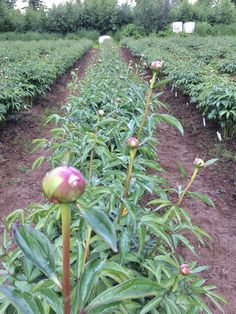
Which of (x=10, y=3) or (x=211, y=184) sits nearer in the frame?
(x=211, y=184)

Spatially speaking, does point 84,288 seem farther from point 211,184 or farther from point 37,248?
point 211,184

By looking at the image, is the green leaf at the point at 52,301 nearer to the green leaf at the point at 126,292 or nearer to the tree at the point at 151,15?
the green leaf at the point at 126,292

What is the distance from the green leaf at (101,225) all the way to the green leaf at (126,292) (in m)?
0.18

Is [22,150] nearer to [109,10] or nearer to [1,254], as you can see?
[1,254]

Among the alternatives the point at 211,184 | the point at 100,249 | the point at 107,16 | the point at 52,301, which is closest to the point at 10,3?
the point at 107,16

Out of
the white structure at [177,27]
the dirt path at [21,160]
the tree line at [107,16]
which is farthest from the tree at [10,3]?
the dirt path at [21,160]

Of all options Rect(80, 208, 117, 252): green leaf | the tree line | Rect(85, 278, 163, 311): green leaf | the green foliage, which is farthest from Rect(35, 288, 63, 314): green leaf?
the tree line

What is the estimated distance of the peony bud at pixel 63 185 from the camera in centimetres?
51

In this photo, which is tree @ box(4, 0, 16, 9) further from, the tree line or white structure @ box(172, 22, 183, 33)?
white structure @ box(172, 22, 183, 33)

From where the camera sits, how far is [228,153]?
3967mm

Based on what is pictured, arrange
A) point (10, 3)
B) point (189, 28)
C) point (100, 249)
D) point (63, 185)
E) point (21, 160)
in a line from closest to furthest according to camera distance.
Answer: point (63, 185)
point (100, 249)
point (21, 160)
point (189, 28)
point (10, 3)

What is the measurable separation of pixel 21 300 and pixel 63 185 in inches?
12.2

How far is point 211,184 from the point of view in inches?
136

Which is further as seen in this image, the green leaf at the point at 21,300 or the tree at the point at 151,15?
the tree at the point at 151,15
